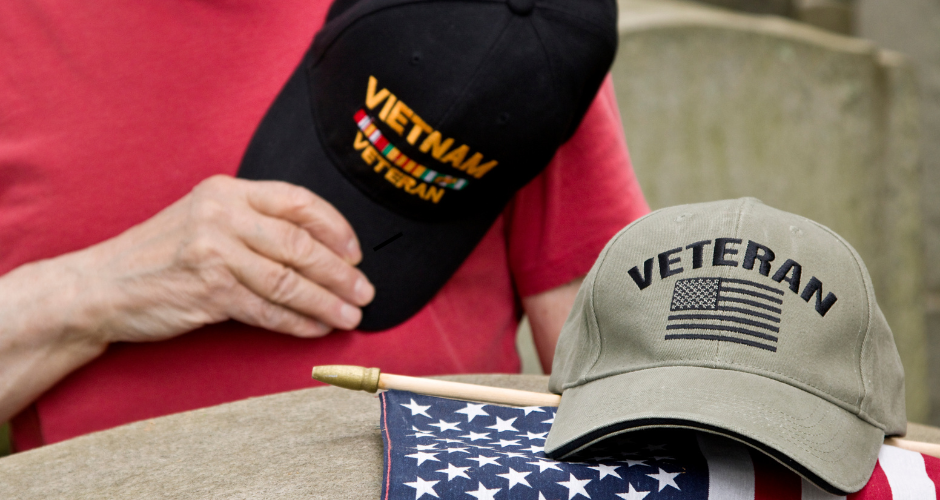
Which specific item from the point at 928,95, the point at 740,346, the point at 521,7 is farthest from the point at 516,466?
the point at 928,95

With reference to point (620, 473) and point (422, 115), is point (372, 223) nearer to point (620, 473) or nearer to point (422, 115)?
point (422, 115)

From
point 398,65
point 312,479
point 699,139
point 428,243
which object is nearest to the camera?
point 312,479

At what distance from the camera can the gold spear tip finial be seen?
59 centimetres

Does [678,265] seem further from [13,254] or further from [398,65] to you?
[13,254]

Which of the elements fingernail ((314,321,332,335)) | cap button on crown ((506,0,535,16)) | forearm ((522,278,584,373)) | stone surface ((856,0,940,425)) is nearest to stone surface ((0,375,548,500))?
fingernail ((314,321,332,335))

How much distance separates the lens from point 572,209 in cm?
102

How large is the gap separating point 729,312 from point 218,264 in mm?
518

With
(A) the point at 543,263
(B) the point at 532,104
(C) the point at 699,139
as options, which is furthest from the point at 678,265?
(C) the point at 699,139

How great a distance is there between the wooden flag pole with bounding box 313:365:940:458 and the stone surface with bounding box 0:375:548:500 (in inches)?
2.4

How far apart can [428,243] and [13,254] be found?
1.53 feet

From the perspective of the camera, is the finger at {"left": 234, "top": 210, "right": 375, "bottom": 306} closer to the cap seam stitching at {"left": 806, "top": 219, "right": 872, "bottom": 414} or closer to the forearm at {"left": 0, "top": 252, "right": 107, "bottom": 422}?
the forearm at {"left": 0, "top": 252, "right": 107, "bottom": 422}

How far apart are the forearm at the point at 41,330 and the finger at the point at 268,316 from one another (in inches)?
5.9

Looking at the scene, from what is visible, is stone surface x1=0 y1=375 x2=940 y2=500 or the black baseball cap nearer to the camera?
stone surface x1=0 y1=375 x2=940 y2=500

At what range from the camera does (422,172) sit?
2.71ft
